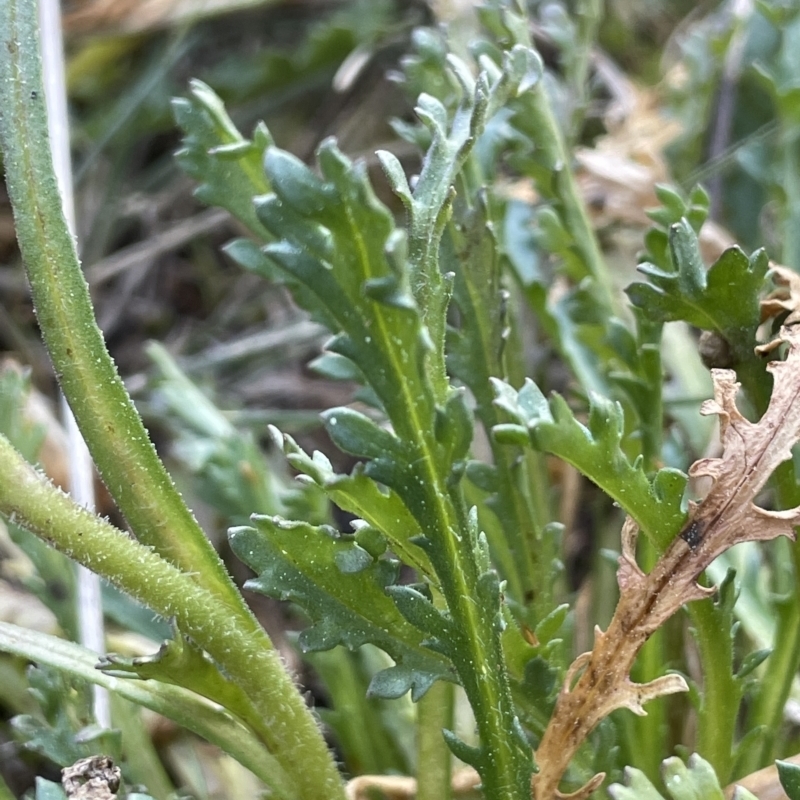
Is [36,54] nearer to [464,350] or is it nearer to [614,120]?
[464,350]

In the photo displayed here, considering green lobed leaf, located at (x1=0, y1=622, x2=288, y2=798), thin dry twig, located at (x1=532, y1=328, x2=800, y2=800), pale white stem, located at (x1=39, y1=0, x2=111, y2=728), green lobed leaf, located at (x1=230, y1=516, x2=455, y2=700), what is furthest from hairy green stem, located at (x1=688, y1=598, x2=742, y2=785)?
pale white stem, located at (x1=39, y1=0, x2=111, y2=728)

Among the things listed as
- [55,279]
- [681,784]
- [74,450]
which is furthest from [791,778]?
[74,450]

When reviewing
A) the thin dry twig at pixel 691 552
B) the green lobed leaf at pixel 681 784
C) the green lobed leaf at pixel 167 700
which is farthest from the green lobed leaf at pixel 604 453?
the green lobed leaf at pixel 167 700

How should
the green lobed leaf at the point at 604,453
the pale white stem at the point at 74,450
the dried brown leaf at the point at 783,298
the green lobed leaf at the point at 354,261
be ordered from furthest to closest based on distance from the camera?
the pale white stem at the point at 74,450
the dried brown leaf at the point at 783,298
the green lobed leaf at the point at 604,453
the green lobed leaf at the point at 354,261

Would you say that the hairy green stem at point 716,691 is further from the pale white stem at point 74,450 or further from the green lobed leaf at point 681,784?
the pale white stem at point 74,450

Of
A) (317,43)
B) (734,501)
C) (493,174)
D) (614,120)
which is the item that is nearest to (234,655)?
(734,501)

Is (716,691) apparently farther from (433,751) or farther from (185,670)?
(185,670)

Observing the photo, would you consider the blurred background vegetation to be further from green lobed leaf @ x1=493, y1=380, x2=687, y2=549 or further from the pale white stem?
green lobed leaf @ x1=493, y1=380, x2=687, y2=549
